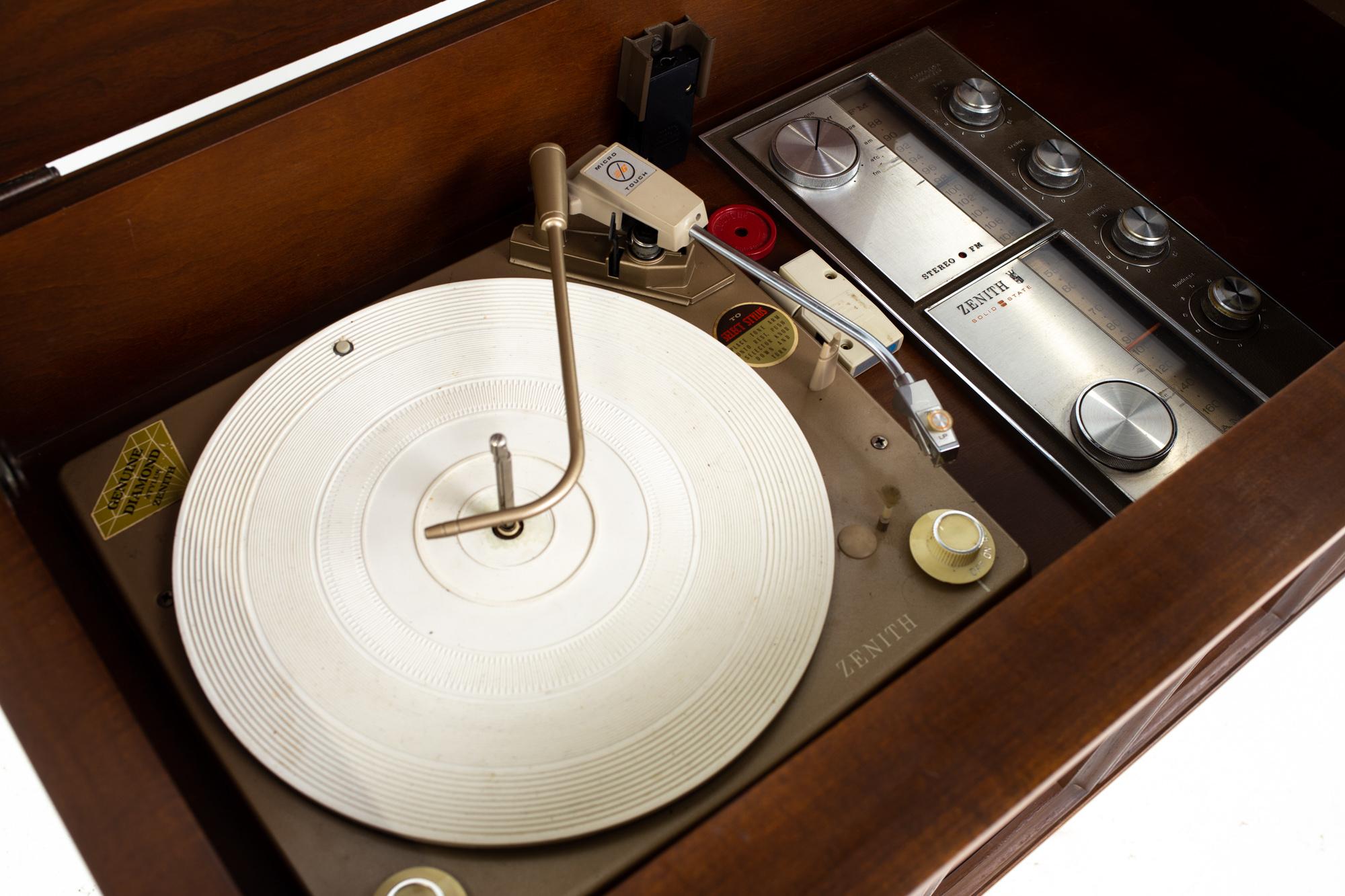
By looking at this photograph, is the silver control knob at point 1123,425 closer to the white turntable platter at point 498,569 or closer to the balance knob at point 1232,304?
the balance knob at point 1232,304

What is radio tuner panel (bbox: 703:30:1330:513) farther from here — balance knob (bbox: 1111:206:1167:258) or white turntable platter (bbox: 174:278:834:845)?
white turntable platter (bbox: 174:278:834:845)

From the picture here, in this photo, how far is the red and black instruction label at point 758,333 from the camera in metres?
1.01

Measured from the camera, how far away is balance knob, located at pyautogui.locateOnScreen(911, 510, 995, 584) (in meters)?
0.87

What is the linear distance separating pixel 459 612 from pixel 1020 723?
0.42m

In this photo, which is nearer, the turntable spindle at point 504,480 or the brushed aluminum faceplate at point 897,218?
the turntable spindle at point 504,480

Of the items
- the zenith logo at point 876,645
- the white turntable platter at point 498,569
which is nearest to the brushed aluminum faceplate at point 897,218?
the white turntable platter at point 498,569

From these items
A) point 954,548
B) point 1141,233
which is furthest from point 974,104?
point 954,548

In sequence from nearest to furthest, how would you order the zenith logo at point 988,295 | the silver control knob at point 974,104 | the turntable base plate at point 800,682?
the turntable base plate at point 800,682 < the zenith logo at point 988,295 < the silver control knob at point 974,104

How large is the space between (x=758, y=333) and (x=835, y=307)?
0.09 meters

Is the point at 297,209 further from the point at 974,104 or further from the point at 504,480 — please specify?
the point at 974,104

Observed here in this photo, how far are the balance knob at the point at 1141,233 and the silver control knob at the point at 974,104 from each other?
186 millimetres

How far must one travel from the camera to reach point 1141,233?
3.74ft

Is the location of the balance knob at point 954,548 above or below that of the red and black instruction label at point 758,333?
below

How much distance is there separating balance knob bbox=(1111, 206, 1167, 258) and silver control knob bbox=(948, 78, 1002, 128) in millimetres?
186
